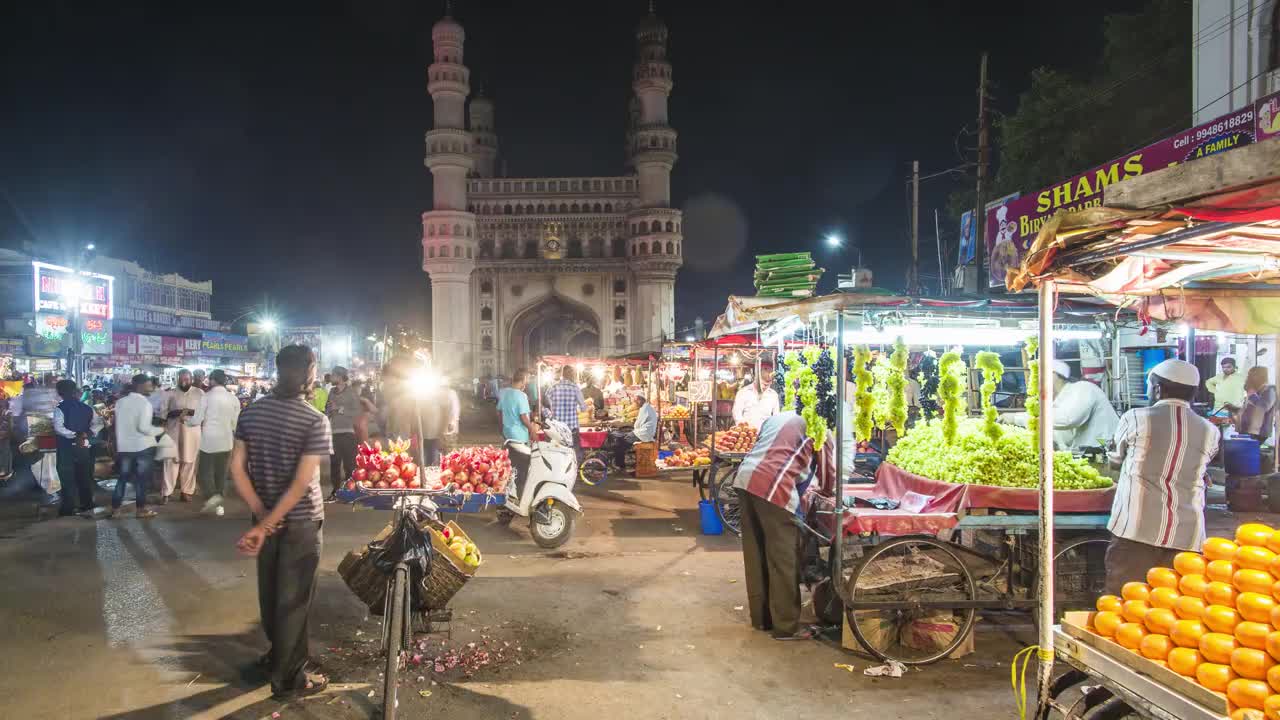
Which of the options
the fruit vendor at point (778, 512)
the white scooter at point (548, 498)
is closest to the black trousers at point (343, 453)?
the white scooter at point (548, 498)

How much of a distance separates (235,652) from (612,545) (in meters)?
3.96

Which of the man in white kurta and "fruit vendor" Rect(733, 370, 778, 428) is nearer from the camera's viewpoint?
the man in white kurta

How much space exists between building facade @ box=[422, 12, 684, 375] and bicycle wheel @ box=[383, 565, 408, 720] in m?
39.9

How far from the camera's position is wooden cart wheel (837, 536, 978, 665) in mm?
4742

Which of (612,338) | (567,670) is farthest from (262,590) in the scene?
(612,338)

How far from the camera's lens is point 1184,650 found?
257cm

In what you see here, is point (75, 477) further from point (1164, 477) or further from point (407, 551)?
point (1164, 477)

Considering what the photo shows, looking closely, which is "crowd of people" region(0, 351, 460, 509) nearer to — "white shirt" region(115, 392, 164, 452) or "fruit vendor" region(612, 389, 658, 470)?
"white shirt" region(115, 392, 164, 452)

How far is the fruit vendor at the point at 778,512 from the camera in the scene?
16.6ft

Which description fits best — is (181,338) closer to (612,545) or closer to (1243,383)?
(612,545)

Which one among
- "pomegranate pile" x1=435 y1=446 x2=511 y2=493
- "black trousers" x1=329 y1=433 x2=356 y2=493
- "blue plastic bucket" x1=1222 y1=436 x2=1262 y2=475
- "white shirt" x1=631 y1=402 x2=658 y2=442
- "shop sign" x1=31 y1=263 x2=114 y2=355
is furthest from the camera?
"shop sign" x1=31 y1=263 x2=114 y2=355

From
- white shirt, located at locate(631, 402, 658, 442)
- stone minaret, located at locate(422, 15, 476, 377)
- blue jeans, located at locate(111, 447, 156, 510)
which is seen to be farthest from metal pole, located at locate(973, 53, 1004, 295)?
stone minaret, located at locate(422, 15, 476, 377)

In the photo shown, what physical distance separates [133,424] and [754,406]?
27.6 ft

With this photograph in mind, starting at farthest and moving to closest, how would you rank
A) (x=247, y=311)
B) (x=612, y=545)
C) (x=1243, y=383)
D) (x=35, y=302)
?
(x=247, y=311) < (x=35, y=302) < (x=1243, y=383) < (x=612, y=545)
